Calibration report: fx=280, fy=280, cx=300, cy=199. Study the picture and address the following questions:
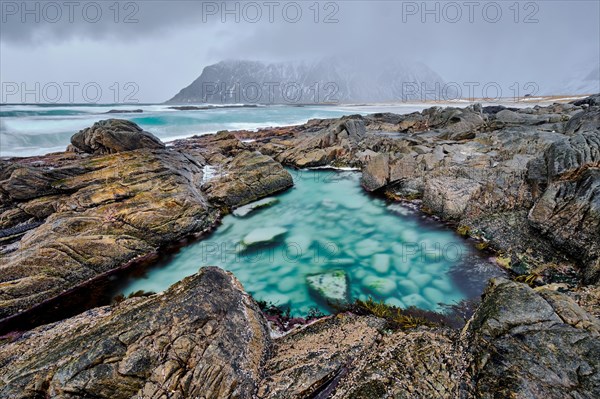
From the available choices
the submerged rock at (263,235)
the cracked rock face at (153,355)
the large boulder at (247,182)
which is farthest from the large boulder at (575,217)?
the large boulder at (247,182)

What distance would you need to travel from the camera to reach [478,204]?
1266 cm

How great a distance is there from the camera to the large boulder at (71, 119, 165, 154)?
19.1 metres

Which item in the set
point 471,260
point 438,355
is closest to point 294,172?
point 471,260

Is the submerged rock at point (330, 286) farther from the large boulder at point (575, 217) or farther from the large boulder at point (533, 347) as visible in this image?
the large boulder at point (575, 217)

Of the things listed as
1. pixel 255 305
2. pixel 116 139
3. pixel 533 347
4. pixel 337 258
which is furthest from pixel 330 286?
pixel 116 139

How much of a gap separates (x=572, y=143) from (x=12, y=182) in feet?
78.5

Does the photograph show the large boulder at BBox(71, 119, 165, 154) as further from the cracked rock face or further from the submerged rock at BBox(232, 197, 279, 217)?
the cracked rock face

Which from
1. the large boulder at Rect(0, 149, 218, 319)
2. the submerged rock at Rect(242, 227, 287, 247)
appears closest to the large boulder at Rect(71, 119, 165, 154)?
the large boulder at Rect(0, 149, 218, 319)

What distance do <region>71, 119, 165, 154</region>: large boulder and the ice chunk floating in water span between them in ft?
33.5

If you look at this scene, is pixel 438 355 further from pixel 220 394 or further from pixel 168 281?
pixel 168 281

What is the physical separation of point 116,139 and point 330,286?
710 inches

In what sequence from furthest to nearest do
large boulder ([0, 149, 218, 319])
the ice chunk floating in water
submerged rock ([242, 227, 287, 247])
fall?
submerged rock ([242, 227, 287, 247])
the ice chunk floating in water
large boulder ([0, 149, 218, 319])

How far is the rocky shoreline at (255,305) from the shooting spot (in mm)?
4352

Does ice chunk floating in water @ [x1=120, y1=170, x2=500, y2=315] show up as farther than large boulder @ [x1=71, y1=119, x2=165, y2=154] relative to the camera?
No
